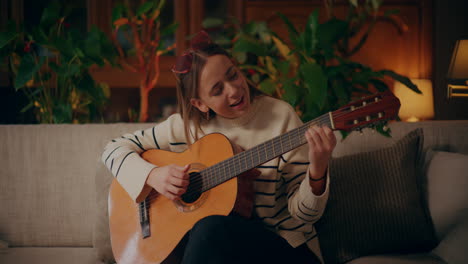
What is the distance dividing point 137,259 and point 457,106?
3.27 meters

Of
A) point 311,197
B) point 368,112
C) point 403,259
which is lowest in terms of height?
point 403,259

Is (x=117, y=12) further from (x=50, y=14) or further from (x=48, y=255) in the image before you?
(x=48, y=255)

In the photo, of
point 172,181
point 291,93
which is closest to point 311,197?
point 172,181

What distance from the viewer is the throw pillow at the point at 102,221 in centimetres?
142

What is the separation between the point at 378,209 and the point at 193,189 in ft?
1.85

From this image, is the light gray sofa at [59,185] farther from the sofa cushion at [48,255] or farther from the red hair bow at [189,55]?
the red hair bow at [189,55]

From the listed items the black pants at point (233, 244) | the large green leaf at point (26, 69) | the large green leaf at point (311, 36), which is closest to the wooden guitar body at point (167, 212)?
the black pants at point (233, 244)

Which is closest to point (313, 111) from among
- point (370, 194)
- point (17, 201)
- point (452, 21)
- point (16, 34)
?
point (370, 194)

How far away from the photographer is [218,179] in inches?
43.8

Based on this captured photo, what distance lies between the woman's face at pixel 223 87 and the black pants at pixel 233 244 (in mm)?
333

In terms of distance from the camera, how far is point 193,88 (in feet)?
3.90

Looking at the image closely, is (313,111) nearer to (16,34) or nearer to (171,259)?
(171,259)

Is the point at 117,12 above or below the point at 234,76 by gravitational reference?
above

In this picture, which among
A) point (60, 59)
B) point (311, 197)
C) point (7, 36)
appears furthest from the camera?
point (60, 59)
